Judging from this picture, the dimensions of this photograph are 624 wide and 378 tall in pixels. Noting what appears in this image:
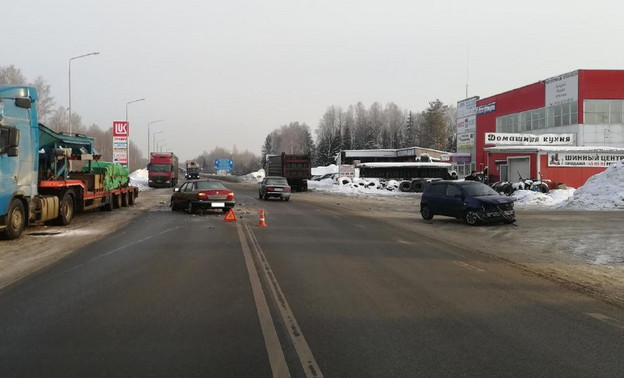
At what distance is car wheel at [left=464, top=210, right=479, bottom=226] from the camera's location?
17.5 m

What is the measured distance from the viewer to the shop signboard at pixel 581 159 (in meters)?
39.3

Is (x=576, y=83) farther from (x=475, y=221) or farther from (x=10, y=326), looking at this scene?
(x=10, y=326)

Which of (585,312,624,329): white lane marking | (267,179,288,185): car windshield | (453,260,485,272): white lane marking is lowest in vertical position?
(453,260,485,272): white lane marking

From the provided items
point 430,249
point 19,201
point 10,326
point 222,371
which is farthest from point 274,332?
point 19,201

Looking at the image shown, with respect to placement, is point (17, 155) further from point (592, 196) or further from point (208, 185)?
point (592, 196)

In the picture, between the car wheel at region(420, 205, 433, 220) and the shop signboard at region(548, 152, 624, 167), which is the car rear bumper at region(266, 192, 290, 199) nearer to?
Result: the car wheel at region(420, 205, 433, 220)

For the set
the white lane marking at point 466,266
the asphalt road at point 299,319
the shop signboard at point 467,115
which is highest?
the shop signboard at point 467,115

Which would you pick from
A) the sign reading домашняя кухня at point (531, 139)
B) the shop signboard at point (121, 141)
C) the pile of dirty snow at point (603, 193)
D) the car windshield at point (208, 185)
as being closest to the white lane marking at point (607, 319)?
the car windshield at point (208, 185)

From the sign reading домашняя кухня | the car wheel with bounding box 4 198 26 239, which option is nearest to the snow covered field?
the sign reading домашняя кухня

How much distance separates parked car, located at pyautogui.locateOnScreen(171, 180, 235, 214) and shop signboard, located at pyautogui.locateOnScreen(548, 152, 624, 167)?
28.9 metres

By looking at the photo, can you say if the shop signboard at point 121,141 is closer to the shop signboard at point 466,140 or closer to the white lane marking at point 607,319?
the shop signboard at point 466,140

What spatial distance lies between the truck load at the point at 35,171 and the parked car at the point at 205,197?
12.0ft

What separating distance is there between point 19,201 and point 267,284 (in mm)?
9262

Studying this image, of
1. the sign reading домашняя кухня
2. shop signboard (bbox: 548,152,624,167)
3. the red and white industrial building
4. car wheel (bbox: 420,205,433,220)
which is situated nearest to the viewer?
car wheel (bbox: 420,205,433,220)
